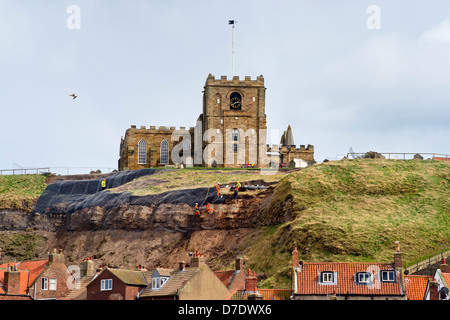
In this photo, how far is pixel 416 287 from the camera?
183 ft

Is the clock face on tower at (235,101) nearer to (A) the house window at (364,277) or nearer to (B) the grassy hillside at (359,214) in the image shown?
(B) the grassy hillside at (359,214)

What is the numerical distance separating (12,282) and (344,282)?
72.3 feet

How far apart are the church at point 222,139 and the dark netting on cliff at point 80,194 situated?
10.3 m

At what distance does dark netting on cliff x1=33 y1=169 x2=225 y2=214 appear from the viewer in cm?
9450

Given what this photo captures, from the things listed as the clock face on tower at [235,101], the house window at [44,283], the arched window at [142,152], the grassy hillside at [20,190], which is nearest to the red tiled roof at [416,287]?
the house window at [44,283]

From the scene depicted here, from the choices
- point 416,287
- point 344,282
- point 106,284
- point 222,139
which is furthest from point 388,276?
point 222,139

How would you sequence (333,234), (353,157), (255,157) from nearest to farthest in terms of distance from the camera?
(333,234), (353,157), (255,157)

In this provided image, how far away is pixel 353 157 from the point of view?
105 meters

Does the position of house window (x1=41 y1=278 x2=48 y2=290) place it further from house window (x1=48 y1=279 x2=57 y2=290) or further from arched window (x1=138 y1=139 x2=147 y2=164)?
arched window (x1=138 y1=139 x2=147 y2=164)

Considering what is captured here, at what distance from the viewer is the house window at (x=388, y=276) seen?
183 ft
